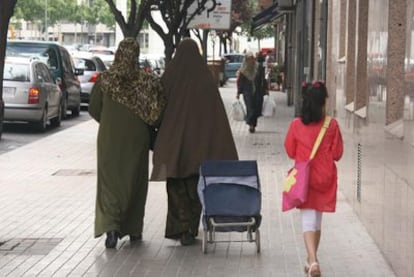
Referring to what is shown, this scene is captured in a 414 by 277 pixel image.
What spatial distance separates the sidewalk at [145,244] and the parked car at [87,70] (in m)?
14.4

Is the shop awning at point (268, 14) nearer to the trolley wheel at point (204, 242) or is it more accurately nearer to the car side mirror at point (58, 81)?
the car side mirror at point (58, 81)

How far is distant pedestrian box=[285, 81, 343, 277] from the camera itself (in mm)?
7059

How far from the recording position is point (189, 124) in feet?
27.1

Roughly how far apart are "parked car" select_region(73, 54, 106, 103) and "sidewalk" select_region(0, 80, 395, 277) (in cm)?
1441

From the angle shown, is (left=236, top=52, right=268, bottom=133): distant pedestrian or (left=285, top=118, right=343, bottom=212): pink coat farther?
(left=236, top=52, right=268, bottom=133): distant pedestrian

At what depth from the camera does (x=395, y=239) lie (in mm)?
7055

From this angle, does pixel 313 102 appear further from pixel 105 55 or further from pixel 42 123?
pixel 105 55

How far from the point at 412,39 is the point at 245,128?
1527cm

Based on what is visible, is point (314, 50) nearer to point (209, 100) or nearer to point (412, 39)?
point (209, 100)

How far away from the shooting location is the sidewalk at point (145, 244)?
759 centimetres

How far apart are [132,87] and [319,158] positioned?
201cm

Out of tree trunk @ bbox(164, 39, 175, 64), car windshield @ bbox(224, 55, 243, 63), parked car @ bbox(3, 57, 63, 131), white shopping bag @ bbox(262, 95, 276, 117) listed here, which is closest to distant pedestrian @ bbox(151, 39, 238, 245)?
tree trunk @ bbox(164, 39, 175, 64)

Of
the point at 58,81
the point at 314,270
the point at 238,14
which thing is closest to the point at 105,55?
the point at 238,14

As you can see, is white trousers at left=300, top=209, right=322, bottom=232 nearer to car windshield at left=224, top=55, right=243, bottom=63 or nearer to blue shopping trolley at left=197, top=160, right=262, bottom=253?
blue shopping trolley at left=197, top=160, right=262, bottom=253
